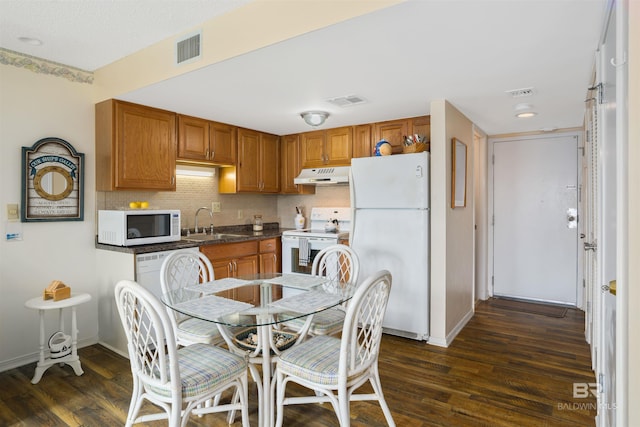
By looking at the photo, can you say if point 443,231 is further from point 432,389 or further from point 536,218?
point 536,218

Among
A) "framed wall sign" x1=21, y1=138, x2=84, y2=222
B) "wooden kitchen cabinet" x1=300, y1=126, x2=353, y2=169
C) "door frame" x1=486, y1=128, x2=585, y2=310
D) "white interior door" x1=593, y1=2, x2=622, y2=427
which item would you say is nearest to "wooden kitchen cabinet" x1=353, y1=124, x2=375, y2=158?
"wooden kitchen cabinet" x1=300, y1=126, x2=353, y2=169

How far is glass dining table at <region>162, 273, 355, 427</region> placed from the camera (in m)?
1.88

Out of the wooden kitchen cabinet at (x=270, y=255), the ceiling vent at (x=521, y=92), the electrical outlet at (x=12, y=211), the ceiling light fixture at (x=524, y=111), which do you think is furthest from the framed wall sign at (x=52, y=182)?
the ceiling light fixture at (x=524, y=111)

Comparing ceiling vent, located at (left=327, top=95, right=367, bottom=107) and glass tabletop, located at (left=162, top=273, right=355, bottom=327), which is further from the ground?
ceiling vent, located at (left=327, top=95, right=367, bottom=107)

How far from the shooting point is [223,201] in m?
4.54

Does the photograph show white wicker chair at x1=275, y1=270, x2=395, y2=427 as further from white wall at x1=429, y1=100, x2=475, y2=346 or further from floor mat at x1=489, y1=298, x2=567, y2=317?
floor mat at x1=489, y1=298, x2=567, y2=317

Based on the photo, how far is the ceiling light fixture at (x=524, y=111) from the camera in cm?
334

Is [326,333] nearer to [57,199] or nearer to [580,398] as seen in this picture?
[580,398]

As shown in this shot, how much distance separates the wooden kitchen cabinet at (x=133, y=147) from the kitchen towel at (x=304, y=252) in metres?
1.45

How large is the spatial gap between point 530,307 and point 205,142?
4.14 meters

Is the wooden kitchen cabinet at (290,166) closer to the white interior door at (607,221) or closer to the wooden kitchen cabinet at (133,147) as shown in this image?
the wooden kitchen cabinet at (133,147)

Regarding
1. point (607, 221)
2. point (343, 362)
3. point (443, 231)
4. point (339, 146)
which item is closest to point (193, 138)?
point (339, 146)

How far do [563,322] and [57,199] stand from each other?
4879mm

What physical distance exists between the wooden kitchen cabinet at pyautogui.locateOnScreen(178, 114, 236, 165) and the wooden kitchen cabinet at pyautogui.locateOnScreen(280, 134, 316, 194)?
2.57 ft
